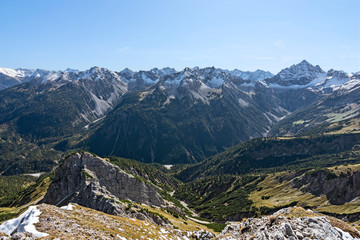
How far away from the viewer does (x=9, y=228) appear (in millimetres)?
46375

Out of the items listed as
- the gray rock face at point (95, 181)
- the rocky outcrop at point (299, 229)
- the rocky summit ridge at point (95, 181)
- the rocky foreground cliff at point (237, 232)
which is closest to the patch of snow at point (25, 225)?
the rocky foreground cliff at point (237, 232)

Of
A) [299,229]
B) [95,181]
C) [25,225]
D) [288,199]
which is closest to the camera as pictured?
[299,229]

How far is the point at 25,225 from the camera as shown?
4350 cm

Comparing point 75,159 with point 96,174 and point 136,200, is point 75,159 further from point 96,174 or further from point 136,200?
point 136,200

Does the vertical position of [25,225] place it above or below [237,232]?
above

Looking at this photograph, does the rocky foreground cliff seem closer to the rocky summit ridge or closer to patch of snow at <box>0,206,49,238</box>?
patch of snow at <box>0,206,49,238</box>

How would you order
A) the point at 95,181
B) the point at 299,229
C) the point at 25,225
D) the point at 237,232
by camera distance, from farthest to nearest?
the point at 95,181
the point at 237,232
the point at 25,225
the point at 299,229

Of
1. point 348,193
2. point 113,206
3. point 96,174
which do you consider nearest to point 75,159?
point 96,174

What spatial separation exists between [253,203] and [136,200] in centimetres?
10672

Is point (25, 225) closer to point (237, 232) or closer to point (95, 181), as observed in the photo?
point (237, 232)

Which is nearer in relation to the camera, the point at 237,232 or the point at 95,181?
the point at 237,232

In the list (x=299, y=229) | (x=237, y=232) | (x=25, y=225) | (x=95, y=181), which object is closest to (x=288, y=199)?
(x=95, y=181)

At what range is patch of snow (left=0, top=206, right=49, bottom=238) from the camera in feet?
135

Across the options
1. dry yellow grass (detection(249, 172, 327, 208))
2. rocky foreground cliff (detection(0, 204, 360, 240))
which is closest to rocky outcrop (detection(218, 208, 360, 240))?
rocky foreground cliff (detection(0, 204, 360, 240))
